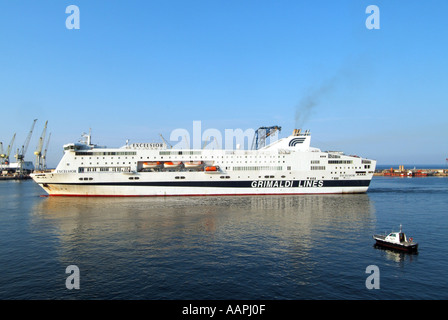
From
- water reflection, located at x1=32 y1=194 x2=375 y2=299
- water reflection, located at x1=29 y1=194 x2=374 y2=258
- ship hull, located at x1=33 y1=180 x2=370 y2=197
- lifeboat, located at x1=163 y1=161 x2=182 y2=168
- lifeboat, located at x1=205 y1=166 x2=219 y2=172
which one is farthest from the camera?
lifeboat, located at x1=163 y1=161 x2=182 y2=168

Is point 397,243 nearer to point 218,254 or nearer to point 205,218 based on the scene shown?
point 218,254

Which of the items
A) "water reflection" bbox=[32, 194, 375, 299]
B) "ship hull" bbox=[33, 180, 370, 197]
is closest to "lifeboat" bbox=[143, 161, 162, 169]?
"ship hull" bbox=[33, 180, 370, 197]

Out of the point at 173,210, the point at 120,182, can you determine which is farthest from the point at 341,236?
the point at 120,182

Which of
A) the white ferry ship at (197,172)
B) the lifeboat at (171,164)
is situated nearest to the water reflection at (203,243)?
the white ferry ship at (197,172)

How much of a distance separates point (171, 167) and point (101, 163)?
40.1 ft

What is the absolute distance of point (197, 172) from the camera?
161 feet

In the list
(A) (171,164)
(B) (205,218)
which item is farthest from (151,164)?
(B) (205,218)

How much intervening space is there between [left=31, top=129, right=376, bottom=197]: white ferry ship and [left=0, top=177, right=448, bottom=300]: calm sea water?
39.0 ft

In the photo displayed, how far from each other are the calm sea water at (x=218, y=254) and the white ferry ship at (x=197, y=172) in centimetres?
1189

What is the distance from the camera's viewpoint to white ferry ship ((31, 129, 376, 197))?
4803cm

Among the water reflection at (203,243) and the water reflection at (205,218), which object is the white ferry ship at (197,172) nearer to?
the water reflection at (205,218)

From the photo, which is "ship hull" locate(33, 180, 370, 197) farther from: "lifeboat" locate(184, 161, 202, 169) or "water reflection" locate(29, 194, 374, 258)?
"lifeboat" locate(184, 161, 202, 169)

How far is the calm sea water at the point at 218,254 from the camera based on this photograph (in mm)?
14742

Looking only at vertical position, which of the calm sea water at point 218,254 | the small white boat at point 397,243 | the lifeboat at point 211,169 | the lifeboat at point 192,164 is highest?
the lifeboat at point 192,164
